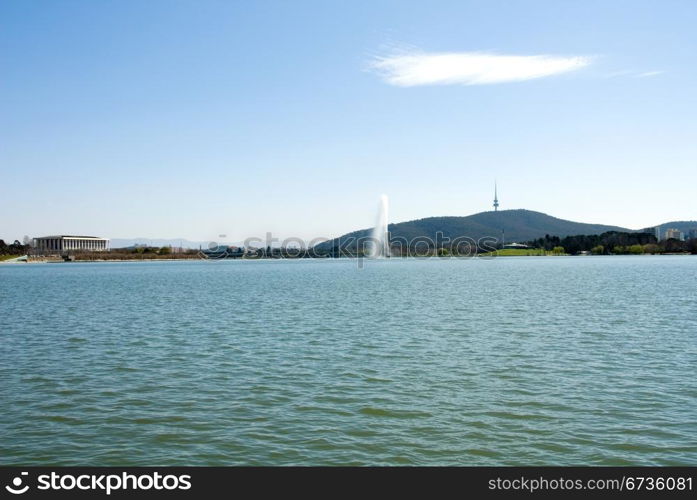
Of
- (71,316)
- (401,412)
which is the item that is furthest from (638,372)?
(71,316)

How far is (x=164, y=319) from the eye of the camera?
1577 inches
